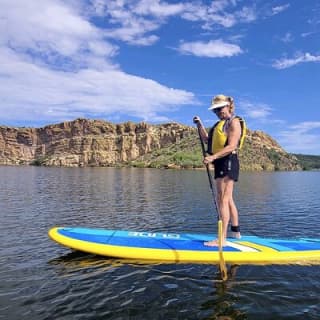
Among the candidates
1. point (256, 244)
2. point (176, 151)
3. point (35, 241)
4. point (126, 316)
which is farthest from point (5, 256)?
point (176, 151)

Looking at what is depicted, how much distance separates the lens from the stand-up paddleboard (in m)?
9.64

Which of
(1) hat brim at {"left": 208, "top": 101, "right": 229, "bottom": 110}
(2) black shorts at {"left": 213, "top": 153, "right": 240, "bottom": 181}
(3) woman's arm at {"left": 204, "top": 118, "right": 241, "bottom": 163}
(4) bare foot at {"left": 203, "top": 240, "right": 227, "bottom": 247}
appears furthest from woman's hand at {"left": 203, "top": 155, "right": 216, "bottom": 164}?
(4) bare foot at {"left": 203, "top": 240, "right": 227, "bottom": 247}

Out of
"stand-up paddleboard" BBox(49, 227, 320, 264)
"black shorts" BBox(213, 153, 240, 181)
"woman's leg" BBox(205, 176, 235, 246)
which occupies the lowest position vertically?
"stand-up paddleboard" BBox(49, 227, 320, 264)

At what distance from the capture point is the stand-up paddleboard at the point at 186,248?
964cm

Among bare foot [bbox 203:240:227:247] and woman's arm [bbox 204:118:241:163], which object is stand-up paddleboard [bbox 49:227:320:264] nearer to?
bare foot [bbox 203:240:227:247]

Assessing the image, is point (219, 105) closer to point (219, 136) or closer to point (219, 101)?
point (219, 101)

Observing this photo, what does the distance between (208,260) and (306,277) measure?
2549 mm

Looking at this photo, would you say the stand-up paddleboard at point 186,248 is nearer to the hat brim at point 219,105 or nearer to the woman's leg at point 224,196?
the woman's leg at point 224,196

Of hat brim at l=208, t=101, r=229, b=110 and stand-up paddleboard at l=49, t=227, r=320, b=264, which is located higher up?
hat brim at l=208, t=101, r=229, b=110

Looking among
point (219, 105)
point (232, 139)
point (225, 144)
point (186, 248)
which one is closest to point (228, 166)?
point (225, 144)

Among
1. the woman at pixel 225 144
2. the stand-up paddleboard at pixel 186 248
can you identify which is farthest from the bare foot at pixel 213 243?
the woman at pixel 225 144

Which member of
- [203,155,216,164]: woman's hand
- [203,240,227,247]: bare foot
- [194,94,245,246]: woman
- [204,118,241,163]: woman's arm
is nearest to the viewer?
[203,155,216,164]: woman's hand

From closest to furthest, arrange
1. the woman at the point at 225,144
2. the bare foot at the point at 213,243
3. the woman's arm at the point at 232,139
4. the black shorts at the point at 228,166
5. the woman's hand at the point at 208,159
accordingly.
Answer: the woman's hand at the point at 208,159, the woman's arm at the point at 232,139, the woman at the point at 225,144, the black shorts at the point at 228,166, the bare foot at the point at 213,243

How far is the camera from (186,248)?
9859 mm
